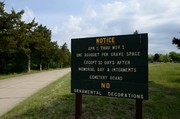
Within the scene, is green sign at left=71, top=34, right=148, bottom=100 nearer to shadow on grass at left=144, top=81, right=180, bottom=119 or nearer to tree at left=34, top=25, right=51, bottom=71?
shadow on grass at left=144, top=81, right=180, bottom=119

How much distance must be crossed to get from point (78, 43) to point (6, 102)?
6.23 m

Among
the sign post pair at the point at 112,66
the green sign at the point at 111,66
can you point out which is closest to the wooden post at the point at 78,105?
the sign post pair at the point at 112,66

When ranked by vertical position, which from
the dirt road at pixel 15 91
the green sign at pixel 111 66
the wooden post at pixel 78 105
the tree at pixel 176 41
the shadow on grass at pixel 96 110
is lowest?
the dirt road at pixel 15 91

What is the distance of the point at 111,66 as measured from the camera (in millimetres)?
7176

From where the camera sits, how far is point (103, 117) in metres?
8.42

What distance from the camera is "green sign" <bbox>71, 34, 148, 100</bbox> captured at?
6738mm

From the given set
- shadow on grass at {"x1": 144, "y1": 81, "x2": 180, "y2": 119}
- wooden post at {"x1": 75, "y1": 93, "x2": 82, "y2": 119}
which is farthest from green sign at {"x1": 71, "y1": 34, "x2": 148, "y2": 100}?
shadow on grass at {"x1": 144, "y1": 81, "x2": 180, "y2": 119}

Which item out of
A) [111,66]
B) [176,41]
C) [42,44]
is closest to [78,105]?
[111,66]

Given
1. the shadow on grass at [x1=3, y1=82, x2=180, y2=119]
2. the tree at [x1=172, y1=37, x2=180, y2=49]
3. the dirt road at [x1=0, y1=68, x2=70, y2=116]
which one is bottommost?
the dirt road at [x1=0, y1=68, x2=70, y2=116]

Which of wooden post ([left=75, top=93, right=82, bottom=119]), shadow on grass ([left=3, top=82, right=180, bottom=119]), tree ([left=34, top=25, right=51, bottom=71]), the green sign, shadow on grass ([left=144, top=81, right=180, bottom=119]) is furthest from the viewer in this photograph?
tree ([left=34, top=25, right=51, bottom=71])

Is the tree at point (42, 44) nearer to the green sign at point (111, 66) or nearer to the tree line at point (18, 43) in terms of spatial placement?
the tree line at point (18, 43)

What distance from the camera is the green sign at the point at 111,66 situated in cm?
674

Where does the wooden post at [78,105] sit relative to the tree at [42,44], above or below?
below

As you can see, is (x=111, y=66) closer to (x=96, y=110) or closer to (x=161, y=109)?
(x=96, y=110)
